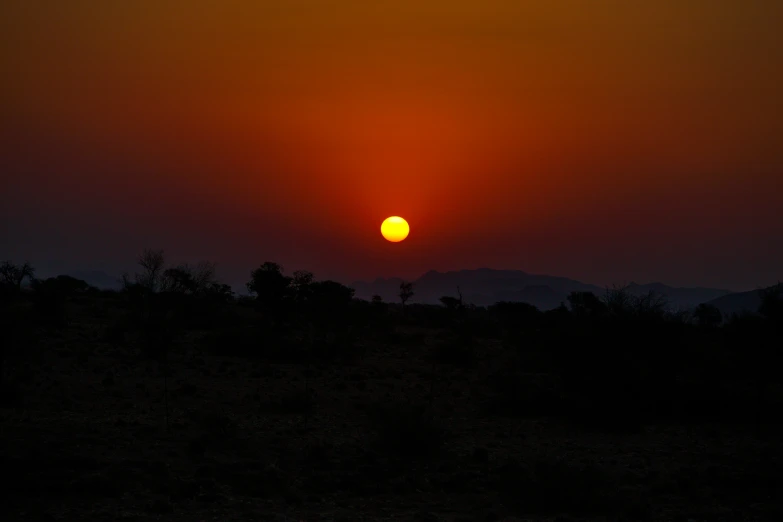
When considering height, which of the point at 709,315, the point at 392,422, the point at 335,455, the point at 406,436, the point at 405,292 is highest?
the point at 405,292

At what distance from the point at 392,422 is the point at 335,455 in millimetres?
2074

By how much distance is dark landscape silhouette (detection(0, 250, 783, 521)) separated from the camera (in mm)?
15258

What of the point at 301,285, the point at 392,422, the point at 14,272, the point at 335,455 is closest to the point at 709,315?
the point at 301,285

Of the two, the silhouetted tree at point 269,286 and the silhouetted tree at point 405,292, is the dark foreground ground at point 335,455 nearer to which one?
the silhouetted tree at point 269,286

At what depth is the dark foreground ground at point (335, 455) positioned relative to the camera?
14.8 m

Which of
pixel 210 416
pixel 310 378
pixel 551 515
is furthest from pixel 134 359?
pixel 551 515

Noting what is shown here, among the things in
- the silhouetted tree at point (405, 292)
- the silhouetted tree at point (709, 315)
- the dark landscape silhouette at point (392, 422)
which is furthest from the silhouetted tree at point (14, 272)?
the silhouetted tree at point (709, 315)

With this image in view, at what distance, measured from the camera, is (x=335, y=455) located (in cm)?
1939

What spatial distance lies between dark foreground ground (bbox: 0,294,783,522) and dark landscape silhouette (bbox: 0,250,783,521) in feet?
0.26

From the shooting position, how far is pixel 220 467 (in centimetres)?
1725

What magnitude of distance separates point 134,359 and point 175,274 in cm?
1695

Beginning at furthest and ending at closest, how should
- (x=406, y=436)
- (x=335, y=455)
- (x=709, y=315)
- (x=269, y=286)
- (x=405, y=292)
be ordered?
(x=405, y=292) < (x=709, y=315) < (x=269, y=286) < (x=406, y=436) < (x=335, y=455)

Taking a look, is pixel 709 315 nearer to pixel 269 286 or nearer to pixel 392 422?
pixel 269 286

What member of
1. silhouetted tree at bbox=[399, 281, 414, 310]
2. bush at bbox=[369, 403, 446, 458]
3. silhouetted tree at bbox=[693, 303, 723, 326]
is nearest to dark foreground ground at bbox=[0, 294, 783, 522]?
bush at bbox=[369, 403, 446, 458]
